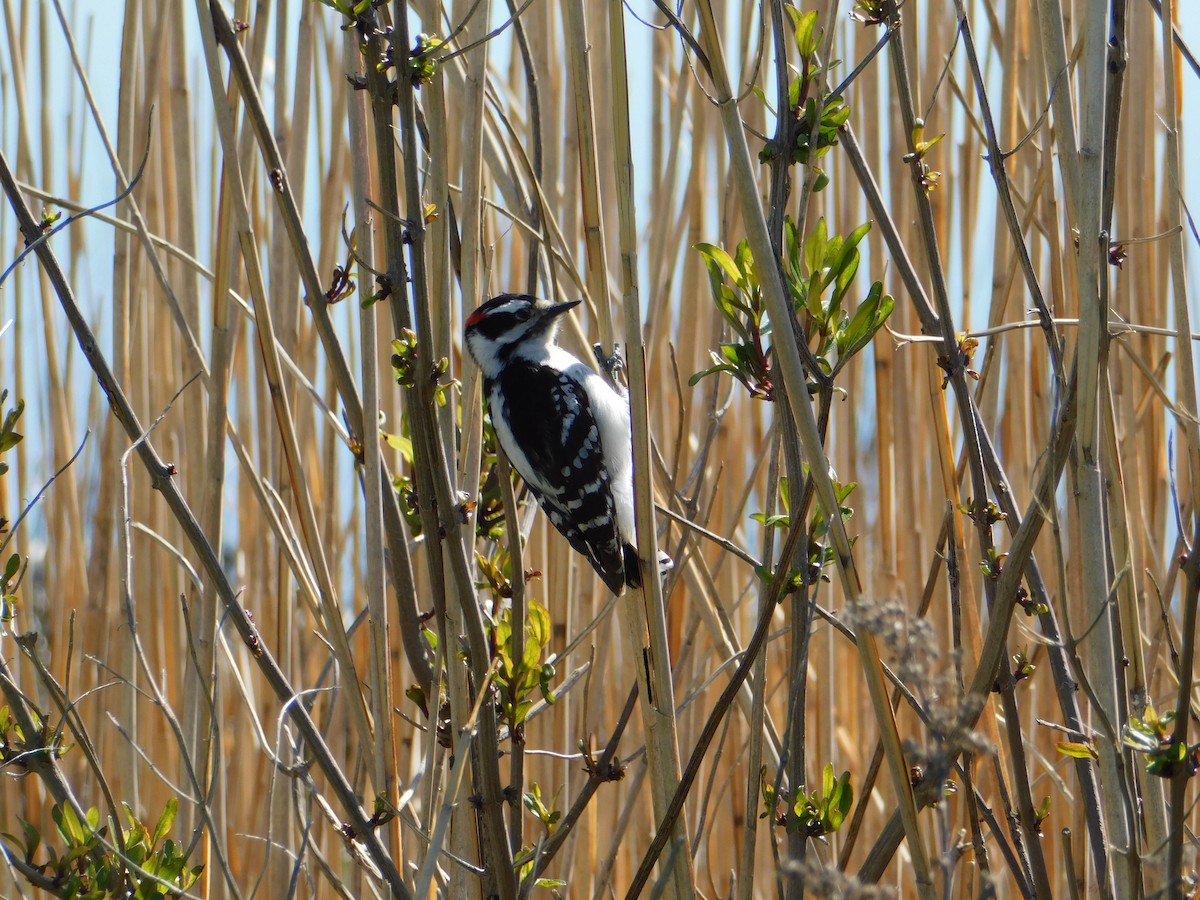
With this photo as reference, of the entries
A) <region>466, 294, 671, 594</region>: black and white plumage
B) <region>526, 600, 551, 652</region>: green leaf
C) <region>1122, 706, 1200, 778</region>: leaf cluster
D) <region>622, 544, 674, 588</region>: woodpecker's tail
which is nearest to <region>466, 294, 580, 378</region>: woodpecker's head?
<region>466, 294, 671, 594</region>: black and white plumage

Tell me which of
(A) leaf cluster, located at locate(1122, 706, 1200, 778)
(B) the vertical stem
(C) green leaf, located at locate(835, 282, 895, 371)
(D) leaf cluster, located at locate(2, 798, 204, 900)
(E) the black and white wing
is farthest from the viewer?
(E) the black and white wing

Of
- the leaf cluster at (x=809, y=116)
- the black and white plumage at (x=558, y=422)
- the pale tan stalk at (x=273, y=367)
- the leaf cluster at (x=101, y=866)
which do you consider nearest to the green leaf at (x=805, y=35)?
the leaf cluster at (x=809, y=116)

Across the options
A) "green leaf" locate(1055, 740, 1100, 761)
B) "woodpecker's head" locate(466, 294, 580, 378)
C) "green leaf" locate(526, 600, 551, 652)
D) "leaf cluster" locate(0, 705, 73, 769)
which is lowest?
"green leaf" locate(1055, 740, 1100, 761)

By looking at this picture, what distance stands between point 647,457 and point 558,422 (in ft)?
5.21

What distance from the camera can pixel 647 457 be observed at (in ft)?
4.50

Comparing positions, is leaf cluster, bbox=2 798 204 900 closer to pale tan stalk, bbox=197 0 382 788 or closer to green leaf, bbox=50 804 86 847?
green leaf, bbox=50 804 86 847

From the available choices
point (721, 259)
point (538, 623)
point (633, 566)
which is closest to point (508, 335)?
point (633, 566)

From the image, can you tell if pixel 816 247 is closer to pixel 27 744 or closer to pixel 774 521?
pixel 774 521

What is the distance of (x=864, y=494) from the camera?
9.04 feet

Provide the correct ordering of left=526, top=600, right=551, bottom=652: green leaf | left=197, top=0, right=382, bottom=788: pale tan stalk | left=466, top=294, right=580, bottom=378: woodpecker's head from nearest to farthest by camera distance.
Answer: left=197, top=0, right=382, bottom=788: pale tan stalk → left=526, top=600, right=551, bottom=652: green leaf → left=466, top=294, right=580, bottom=378: woodpecker's head

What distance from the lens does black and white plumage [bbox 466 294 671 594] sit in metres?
2.66

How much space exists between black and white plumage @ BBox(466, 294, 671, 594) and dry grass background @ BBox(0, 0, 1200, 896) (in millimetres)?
132

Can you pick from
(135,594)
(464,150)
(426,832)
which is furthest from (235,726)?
(464,150)

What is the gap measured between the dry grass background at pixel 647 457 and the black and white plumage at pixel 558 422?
13 cm
